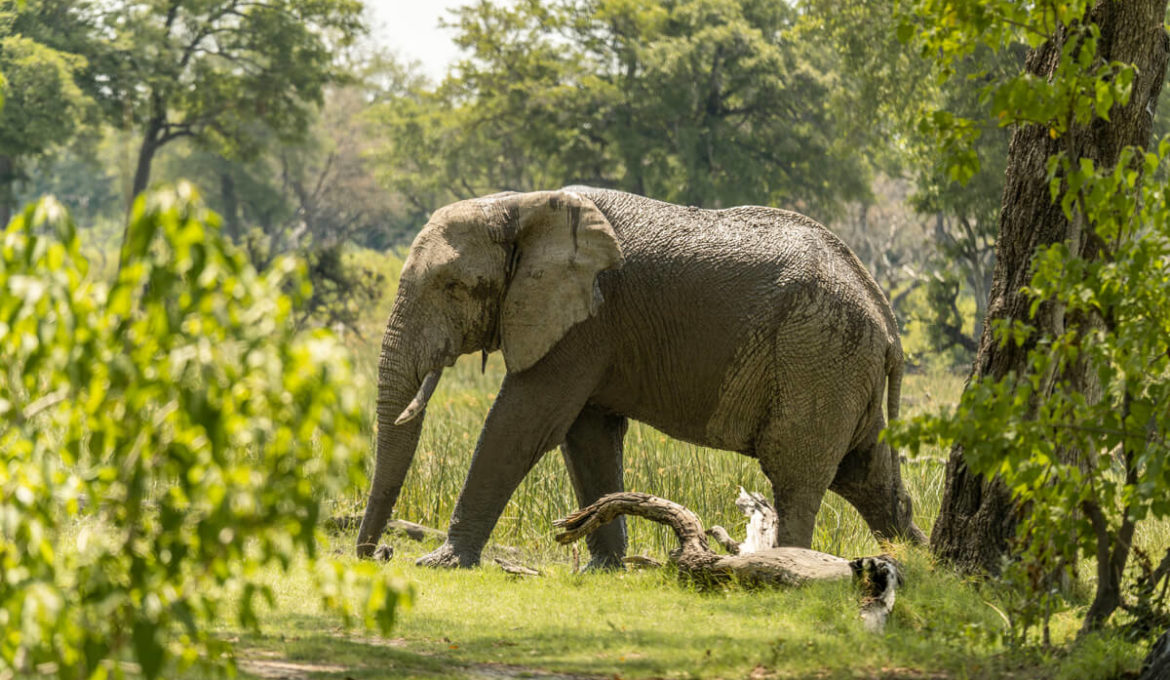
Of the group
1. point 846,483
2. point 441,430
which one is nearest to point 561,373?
point 846,483

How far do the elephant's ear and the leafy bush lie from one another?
5.47 m

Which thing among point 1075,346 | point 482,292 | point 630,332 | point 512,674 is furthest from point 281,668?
point 630,332

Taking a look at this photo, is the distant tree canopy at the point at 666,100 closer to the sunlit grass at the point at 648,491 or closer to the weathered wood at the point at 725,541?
the sunlit grass at the point at 648,491

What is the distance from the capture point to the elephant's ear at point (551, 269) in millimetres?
8648

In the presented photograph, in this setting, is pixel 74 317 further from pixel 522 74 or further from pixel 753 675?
pixel 522 74

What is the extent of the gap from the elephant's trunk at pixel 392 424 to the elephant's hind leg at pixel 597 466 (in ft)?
3.84

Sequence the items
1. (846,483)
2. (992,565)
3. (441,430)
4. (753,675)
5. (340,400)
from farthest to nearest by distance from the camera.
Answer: (441,430), (846,483), (992,565), (753,675), (340,400)

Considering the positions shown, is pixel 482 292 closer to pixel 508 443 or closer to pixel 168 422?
pixel 508 443

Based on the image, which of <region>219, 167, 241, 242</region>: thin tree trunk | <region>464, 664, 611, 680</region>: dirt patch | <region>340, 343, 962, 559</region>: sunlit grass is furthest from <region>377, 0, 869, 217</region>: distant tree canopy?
<region>464, 664, 611, 680</region>: dirt patch

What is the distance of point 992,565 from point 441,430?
22.1 ft

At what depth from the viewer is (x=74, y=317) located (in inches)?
118

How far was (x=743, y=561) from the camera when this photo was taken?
26.3 feet

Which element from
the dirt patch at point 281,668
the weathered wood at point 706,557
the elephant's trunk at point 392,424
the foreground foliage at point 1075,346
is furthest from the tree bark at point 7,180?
the foreground foliage at point 1075,346

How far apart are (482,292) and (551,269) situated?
1.61ft
